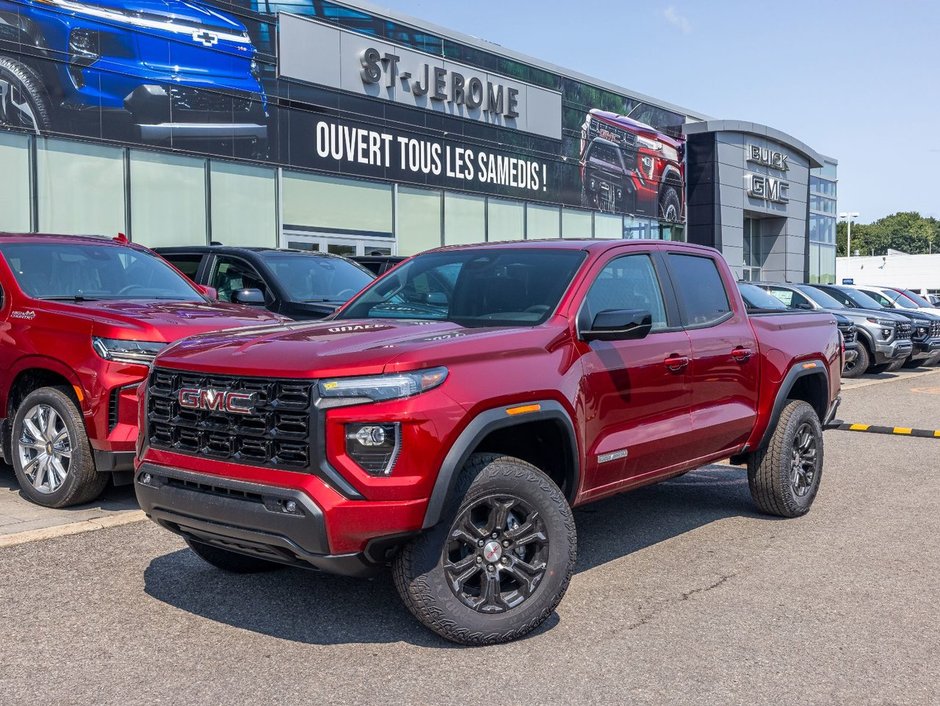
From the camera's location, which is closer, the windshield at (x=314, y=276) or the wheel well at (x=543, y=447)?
the wheel well at (x=543, y=447)

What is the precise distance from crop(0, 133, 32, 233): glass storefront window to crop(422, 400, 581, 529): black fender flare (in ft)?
46.9

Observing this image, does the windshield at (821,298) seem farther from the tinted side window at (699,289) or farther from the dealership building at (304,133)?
the tinted side window at (699,289)

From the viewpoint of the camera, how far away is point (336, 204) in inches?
890

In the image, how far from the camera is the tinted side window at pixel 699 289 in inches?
232

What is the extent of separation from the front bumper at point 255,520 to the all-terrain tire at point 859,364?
15.3 metres

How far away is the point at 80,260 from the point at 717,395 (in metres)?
4.94

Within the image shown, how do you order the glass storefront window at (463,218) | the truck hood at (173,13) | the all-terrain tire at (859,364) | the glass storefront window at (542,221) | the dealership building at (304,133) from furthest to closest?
the glass storefront window at (542,221), the glass storefront window at (463,218), the truck hood at (173,13), the all-terrain tire at (859,364), the dealership building at (304,133)

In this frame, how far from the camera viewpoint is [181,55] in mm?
18828

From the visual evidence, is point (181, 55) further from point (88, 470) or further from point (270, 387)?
point (270, 387)

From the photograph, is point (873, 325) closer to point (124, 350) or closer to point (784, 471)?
point (784, 471)

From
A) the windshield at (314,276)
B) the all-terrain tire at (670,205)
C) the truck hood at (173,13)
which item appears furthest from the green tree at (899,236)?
the windshield at (314,276)

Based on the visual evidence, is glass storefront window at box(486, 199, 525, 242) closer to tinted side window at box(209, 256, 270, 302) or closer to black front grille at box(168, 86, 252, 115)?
black front grille at box(168, 86, 252, 115)

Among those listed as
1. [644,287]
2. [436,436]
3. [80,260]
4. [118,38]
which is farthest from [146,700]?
[118,38]

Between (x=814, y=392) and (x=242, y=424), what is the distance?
4.61m
